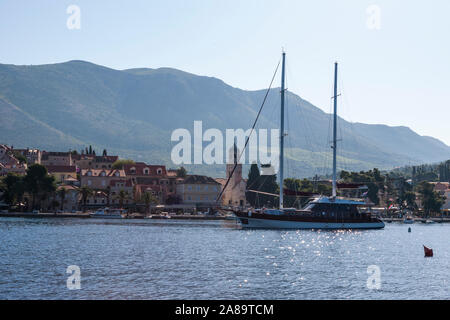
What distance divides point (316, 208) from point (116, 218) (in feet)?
181

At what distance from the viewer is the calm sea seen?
35.1 metres

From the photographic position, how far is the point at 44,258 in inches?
1978

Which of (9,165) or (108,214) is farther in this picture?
(9,165)

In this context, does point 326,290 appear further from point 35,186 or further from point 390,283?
point 35,186

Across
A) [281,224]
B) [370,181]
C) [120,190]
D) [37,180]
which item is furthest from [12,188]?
[370,181]

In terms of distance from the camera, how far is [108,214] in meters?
136

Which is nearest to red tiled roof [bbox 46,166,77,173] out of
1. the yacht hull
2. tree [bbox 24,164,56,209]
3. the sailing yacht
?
tree [bbox 24,164,56,209]

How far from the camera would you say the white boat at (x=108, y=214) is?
13494cm

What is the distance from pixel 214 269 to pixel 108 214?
314ft

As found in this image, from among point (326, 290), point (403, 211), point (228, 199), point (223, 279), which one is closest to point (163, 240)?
point (223, 279)

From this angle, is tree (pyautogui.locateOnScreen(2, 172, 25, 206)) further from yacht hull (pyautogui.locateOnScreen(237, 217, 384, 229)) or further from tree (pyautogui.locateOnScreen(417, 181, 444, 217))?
tree (pyautogui.locateOnScreen(417, 181, 444, 217))

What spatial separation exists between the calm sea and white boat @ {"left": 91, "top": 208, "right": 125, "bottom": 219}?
61.9m

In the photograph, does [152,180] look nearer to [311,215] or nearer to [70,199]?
[70,199]

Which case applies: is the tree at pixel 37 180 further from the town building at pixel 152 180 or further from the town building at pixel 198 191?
the town building at pixel 198 191
